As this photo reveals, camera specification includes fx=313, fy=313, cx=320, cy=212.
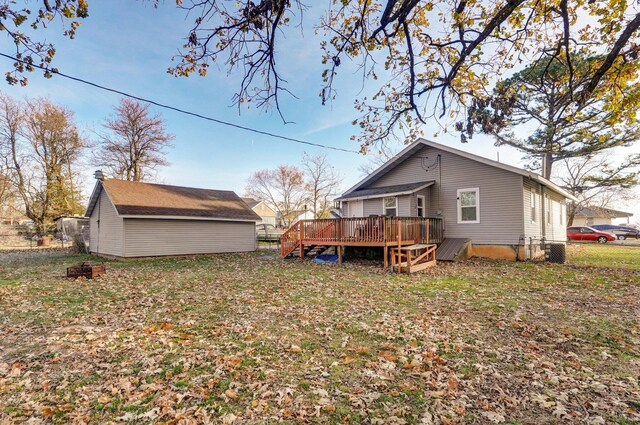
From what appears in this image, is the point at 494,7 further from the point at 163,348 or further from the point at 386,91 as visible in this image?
the point at 163,348

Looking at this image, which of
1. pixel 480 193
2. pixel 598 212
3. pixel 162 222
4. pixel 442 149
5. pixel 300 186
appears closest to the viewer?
pixel 480 193

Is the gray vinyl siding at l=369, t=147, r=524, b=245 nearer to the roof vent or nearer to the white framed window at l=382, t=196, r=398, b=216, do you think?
the white framed window at l=382, t=196, r=398, b=216

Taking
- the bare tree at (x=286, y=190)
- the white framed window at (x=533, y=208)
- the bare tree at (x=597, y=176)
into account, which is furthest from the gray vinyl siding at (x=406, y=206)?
the bare tree at (x=286, y=190)

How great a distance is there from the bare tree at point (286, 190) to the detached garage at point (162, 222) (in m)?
24.6

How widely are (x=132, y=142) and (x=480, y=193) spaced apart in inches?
1133

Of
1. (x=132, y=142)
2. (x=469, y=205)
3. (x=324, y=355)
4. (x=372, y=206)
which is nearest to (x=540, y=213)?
(x=469, y=205)

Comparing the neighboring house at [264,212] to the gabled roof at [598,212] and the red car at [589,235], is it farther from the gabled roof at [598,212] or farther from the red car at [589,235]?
the gabled roof at [598,212]

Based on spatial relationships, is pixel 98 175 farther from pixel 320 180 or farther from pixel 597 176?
pixel 597 176

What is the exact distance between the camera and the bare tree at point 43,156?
80.6 ft

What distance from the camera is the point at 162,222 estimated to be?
16766mm

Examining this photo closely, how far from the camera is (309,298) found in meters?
7.44

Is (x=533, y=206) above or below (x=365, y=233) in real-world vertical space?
above

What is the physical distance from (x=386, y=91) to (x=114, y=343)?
22.6 ft

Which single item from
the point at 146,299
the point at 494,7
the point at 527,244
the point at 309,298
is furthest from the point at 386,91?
the point at 527,244
